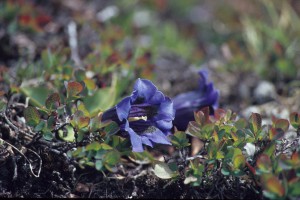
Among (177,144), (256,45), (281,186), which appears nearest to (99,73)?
(177,144)

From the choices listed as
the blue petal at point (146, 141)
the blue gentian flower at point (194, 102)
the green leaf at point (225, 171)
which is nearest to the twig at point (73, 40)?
the blue gentian flower at point (194, 102)

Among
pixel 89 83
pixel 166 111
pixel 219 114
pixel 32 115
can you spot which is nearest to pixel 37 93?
pixel 89 83

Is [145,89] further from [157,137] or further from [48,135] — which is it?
[48,135]

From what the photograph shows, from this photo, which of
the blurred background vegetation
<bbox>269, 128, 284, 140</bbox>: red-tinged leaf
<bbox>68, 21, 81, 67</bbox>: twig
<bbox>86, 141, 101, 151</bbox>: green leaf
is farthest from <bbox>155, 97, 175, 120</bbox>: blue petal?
<bbox>68, 21, 81, 67</bbox>: twig

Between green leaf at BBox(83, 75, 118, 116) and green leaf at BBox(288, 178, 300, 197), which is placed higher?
green leaf at BBox(288, 178, 300, 197)

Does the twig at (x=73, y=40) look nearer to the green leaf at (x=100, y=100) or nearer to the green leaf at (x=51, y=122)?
the green leaf at (x=100, y=100)

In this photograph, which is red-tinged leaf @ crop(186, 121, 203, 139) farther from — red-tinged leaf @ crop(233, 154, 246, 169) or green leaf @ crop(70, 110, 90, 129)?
green leaf @ crop(70, 110, 90, 129)

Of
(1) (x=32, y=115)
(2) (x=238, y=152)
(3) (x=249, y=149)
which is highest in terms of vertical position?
(1) (x=32, y=115)

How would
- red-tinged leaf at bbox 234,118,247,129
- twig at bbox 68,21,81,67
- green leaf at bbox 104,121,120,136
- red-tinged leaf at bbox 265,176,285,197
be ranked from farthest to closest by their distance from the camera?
1. twig at bbox 68,21,81,67
2. red-tinged leaf at bbox 234,118,247,129
3. green leaf at bbox 104,121,120,136
4. red-tinged leaf at bbox 265,176,285,197
